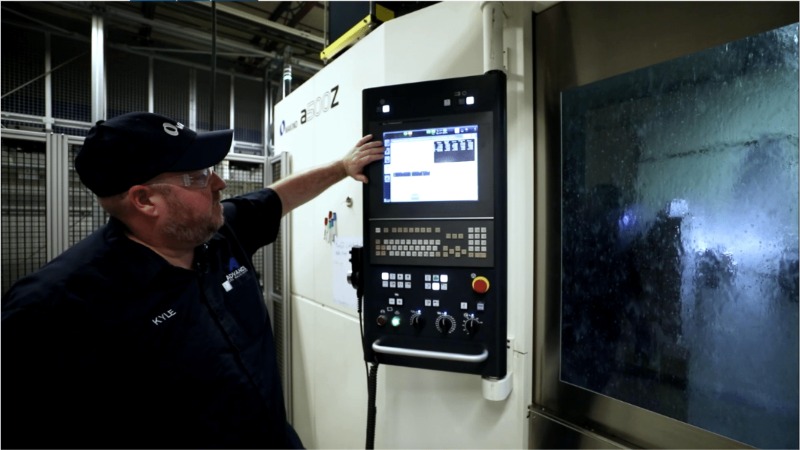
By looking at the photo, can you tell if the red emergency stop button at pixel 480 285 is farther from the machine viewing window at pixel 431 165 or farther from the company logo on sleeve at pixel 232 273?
the company logo on sleeve at pixel 232 273

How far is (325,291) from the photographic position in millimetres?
1675

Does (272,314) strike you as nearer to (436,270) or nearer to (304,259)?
(304,259)

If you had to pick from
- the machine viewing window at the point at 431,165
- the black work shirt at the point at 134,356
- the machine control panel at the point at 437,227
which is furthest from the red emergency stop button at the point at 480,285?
the black work shirt at the point at 134,356

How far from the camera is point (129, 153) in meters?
0.85

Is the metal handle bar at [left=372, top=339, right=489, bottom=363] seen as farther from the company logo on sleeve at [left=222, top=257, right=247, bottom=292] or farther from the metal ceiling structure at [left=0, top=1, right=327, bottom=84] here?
the metal ceiling structure at [left=0, top=1, right=327, bottom=84]

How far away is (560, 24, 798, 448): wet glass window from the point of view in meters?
0.77

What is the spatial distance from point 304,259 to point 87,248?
1.10 meters

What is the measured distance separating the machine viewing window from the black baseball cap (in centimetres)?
53

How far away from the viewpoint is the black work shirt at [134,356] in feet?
2.31

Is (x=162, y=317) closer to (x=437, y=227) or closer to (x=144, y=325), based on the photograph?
(x=144, y=325)

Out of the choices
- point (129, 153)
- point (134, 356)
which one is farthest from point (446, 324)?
point (129, 153)

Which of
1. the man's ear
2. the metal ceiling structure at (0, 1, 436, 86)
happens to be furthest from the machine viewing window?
the metal ceiling structure at (0, 1, 436, 86)

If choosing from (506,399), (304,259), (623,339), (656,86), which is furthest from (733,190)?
(304,259)

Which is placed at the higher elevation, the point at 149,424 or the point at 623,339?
the point at 623,339
